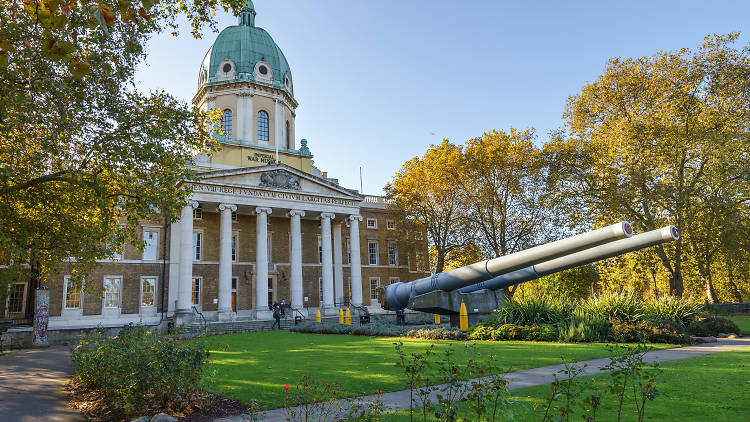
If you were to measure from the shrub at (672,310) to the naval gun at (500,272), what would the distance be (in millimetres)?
3229

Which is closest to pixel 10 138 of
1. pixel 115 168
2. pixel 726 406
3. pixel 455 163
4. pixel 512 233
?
pixel 115 168

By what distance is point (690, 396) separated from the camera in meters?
6.27

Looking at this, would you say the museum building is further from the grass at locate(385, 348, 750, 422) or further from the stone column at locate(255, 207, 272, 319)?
the grass at locate(385, 348, 750, 422)

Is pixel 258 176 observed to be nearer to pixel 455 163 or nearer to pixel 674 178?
→ pixel 455 163

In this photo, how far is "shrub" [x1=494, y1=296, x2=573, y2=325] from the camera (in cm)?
1509

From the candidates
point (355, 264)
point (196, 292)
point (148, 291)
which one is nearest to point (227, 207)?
point (196, 292)

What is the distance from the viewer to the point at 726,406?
18.9 ft

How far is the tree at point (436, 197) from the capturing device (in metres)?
34.2

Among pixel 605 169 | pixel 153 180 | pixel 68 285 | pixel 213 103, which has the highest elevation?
pixel 213 103

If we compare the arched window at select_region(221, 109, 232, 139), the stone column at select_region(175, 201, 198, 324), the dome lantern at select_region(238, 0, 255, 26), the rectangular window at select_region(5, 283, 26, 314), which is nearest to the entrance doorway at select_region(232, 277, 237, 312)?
the stone column at select_region(175, 201, 198, 324)

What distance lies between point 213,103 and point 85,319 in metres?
19.4

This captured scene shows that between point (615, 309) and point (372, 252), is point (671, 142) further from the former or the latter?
point (372, 252)

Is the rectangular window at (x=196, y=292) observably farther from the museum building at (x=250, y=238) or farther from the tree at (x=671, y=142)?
the tree at (x=671, y=142)

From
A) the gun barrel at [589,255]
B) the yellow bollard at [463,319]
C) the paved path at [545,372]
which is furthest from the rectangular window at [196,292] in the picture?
the paved path at [545,372]
